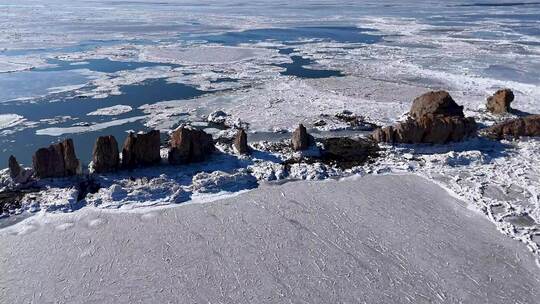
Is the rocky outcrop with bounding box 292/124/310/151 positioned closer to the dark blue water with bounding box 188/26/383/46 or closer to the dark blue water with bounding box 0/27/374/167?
the dark blue water with bounding box 0/27/374/167

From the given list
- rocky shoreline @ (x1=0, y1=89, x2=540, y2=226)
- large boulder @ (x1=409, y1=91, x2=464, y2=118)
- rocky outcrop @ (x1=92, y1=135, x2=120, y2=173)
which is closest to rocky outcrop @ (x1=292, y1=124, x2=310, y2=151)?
rocky shoreline @ (x1=0, y1=89, x2=540, y2=226)

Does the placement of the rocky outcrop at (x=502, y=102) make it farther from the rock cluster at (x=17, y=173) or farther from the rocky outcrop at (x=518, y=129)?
the rock cluster at (x=17, y=173)

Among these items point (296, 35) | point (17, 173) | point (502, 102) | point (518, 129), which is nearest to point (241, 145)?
point (17, 173)

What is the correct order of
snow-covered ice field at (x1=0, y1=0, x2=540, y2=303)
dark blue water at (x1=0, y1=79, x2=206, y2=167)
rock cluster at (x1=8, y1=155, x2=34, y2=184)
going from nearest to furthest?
1. snow-covered ice field at (x1=0, y1=0, x2=540, y2=303)
2. rock cluster at (x1=8, y1=155, x2=34, y2=184)
3. dark blue water at (x1=0, y1=79, x2=206, y2=167)

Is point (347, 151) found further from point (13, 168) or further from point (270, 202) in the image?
point (13, 168)

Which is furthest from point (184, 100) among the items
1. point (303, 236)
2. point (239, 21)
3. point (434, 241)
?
point (239, 21)

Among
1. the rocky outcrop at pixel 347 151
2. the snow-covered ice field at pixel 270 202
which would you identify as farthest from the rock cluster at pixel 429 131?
the rocky outcrop at pixel 347 151
